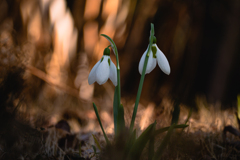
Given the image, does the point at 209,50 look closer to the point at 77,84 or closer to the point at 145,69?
the point at 77,84

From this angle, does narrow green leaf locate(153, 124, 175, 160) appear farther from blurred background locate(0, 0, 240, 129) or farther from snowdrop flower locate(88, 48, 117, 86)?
blurred background locate(0, 0, 240, 129)

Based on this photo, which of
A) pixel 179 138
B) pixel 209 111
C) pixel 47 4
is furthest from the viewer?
pixel 47 4

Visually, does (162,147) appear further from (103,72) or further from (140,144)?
(103,72)

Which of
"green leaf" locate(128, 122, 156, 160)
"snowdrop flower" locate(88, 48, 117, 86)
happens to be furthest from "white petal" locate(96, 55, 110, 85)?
"green leaf" locate(128, 122, 156, 160)

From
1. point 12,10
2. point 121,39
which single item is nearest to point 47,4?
point 12,10

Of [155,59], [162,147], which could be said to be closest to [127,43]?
[155,59]
